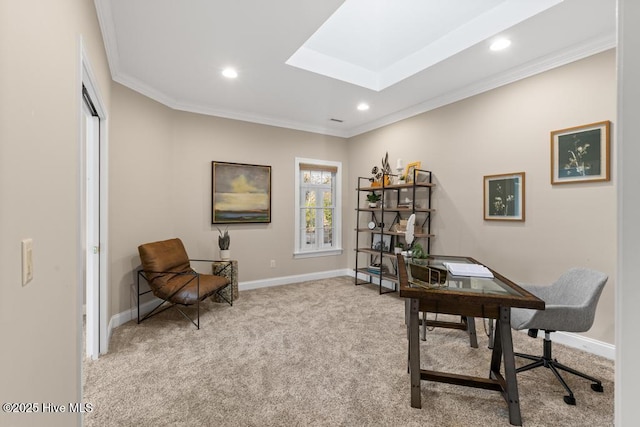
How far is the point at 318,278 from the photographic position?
16.7 feet

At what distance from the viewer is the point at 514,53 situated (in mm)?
2711

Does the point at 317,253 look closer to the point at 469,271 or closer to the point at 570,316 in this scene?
the point at 469,271

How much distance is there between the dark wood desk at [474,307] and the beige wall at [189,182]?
9.61ft

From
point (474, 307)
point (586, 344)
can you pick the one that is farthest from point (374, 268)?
point (474, 307)

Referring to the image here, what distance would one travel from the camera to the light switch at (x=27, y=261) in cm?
83

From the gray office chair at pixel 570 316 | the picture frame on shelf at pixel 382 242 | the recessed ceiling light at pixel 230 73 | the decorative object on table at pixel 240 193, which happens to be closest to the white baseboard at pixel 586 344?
the gray office chair at pixel 570 316

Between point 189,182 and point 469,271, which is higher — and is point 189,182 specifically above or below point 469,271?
above

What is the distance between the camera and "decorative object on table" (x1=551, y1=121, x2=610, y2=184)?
8.04ft

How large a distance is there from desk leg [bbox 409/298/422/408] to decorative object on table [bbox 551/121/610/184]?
2034 mm

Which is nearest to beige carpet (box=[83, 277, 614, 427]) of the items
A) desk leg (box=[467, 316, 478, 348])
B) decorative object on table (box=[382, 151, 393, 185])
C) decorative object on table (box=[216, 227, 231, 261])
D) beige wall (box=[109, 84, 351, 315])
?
desk leg (box=[467, 316, 478, 348])

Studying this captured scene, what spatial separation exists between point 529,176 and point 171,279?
393cm

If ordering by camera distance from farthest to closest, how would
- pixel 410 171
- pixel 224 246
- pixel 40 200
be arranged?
pixel 410 171 < pixel 224 246 < pixel 40 200

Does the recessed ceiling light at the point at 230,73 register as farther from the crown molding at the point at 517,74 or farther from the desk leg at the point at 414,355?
the desk leg at the point at 414,355

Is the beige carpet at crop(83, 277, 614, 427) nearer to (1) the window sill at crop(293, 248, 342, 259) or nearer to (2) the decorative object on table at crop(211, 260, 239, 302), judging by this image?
(2) the decorative object on table at crop(211, 260, 239, 302)
